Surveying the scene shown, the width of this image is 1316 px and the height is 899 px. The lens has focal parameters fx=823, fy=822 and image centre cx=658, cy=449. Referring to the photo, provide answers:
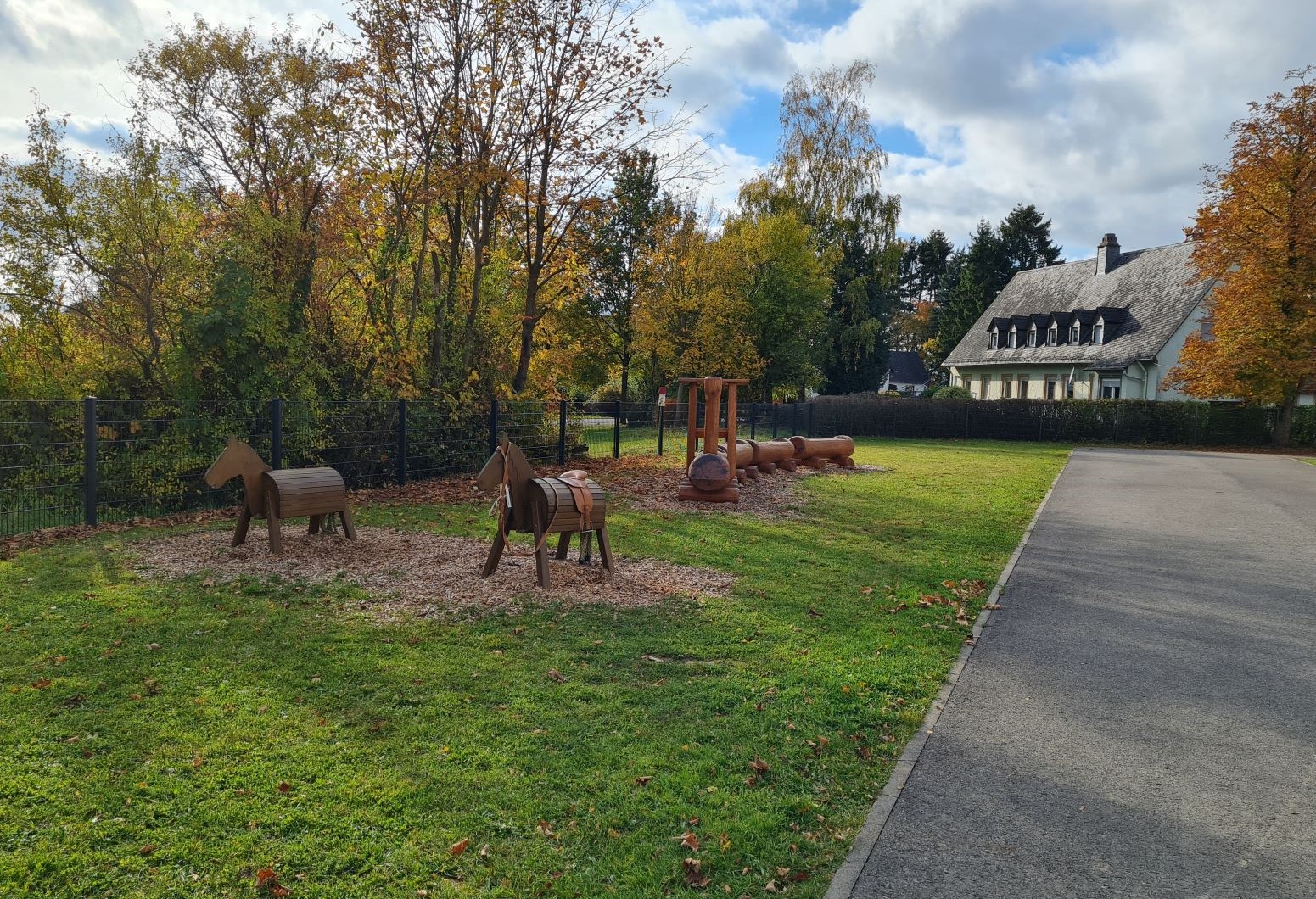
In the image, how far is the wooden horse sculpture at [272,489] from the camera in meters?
8.40

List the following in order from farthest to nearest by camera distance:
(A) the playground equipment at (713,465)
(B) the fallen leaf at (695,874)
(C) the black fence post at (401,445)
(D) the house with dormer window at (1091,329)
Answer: (D) the house with dormer window at (1091,329)
(C) the black fence post at (401,445)
(A) the playground equipment at (713,465)
(B) the fallen leaf at (695,874)

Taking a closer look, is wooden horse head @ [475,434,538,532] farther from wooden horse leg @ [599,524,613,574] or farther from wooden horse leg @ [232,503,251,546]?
wooden horse leg @ [232,503,251,546]

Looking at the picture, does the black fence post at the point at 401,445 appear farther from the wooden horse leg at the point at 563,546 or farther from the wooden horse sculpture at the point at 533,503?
the wooden horse sculpture at the point at 533,503

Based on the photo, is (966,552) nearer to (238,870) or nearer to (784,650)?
(784,650)

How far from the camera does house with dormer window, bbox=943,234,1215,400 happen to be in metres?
39.8

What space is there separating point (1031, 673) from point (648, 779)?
3286 millimetres

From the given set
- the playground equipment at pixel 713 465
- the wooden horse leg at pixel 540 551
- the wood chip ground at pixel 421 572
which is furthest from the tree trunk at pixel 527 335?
the wooden horse leg at pixel 540 551

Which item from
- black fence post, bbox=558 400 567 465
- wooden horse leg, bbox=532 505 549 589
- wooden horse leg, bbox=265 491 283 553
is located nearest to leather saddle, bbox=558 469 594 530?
wooden horse leg, bbox=532 505 549 589

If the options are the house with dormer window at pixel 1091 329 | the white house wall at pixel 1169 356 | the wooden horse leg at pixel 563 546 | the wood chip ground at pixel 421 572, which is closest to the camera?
the wood chip ground at pixel 421 572

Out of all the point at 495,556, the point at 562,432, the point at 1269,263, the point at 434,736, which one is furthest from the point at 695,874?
the point at 1269,263

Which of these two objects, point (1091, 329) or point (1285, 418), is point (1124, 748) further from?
point (1091, 329)

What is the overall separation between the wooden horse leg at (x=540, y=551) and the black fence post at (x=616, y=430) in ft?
39.5

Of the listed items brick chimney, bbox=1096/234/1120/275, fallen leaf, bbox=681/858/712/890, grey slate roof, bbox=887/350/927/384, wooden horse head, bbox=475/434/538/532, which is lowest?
fallen leaf, bbox=681/858/712/890

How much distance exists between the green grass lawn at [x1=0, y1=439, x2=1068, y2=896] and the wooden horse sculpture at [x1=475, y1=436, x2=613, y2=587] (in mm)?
912
